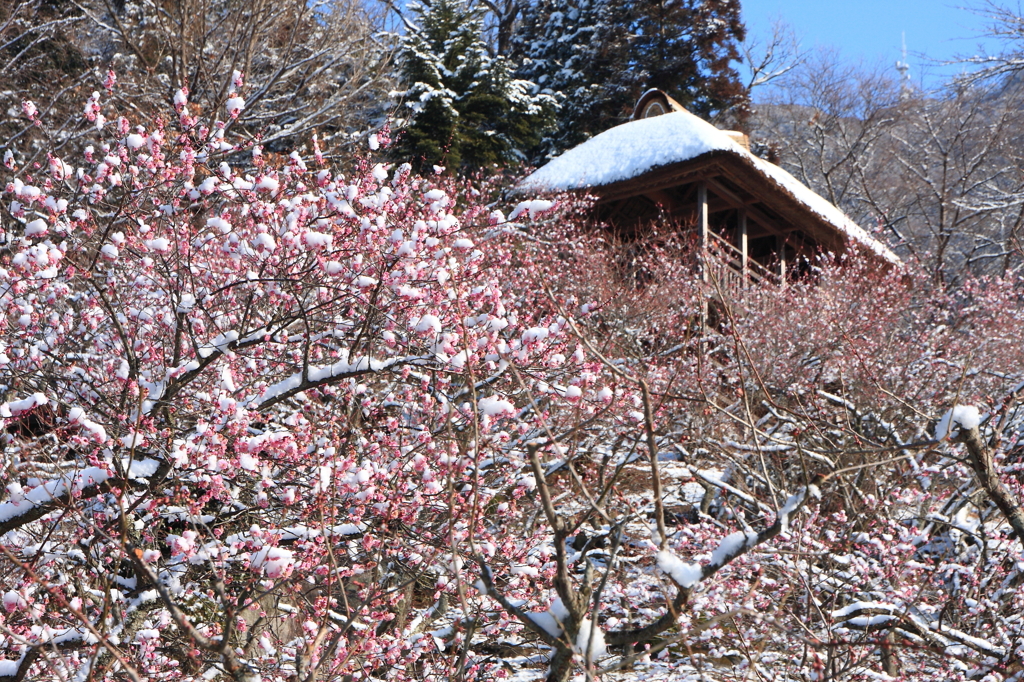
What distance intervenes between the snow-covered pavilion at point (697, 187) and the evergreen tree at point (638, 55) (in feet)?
18.1

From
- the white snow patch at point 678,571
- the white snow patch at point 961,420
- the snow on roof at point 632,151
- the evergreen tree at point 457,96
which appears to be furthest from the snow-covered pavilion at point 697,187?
the white snow patch at point 678,571

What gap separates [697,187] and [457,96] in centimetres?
579

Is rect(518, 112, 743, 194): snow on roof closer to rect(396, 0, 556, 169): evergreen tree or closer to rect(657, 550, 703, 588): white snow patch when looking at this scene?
rect(396, 0, 556, 169): evergreen tree

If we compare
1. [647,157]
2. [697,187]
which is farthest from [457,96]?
Answer: [697,187]

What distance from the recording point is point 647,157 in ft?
40.8

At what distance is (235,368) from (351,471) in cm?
145

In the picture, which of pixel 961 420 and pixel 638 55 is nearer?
pixel 961 420

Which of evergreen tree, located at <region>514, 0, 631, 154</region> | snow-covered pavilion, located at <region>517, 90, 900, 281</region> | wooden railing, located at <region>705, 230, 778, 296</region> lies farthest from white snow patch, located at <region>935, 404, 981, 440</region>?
evergreen tree, located at <region>514, 0, 631, 154</region>

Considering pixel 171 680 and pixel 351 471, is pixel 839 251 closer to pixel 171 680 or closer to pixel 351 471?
pixel 351 471

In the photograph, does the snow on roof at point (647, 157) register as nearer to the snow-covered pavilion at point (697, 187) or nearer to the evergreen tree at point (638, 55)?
the snow-covered pavilion at point (697, 187)

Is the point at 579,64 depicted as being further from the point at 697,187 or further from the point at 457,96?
the point at 697,187

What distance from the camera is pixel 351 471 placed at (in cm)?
437

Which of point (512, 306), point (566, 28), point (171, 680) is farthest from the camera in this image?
point (566, 28)

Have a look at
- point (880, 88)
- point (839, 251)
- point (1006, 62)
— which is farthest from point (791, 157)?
point (839, 251)
